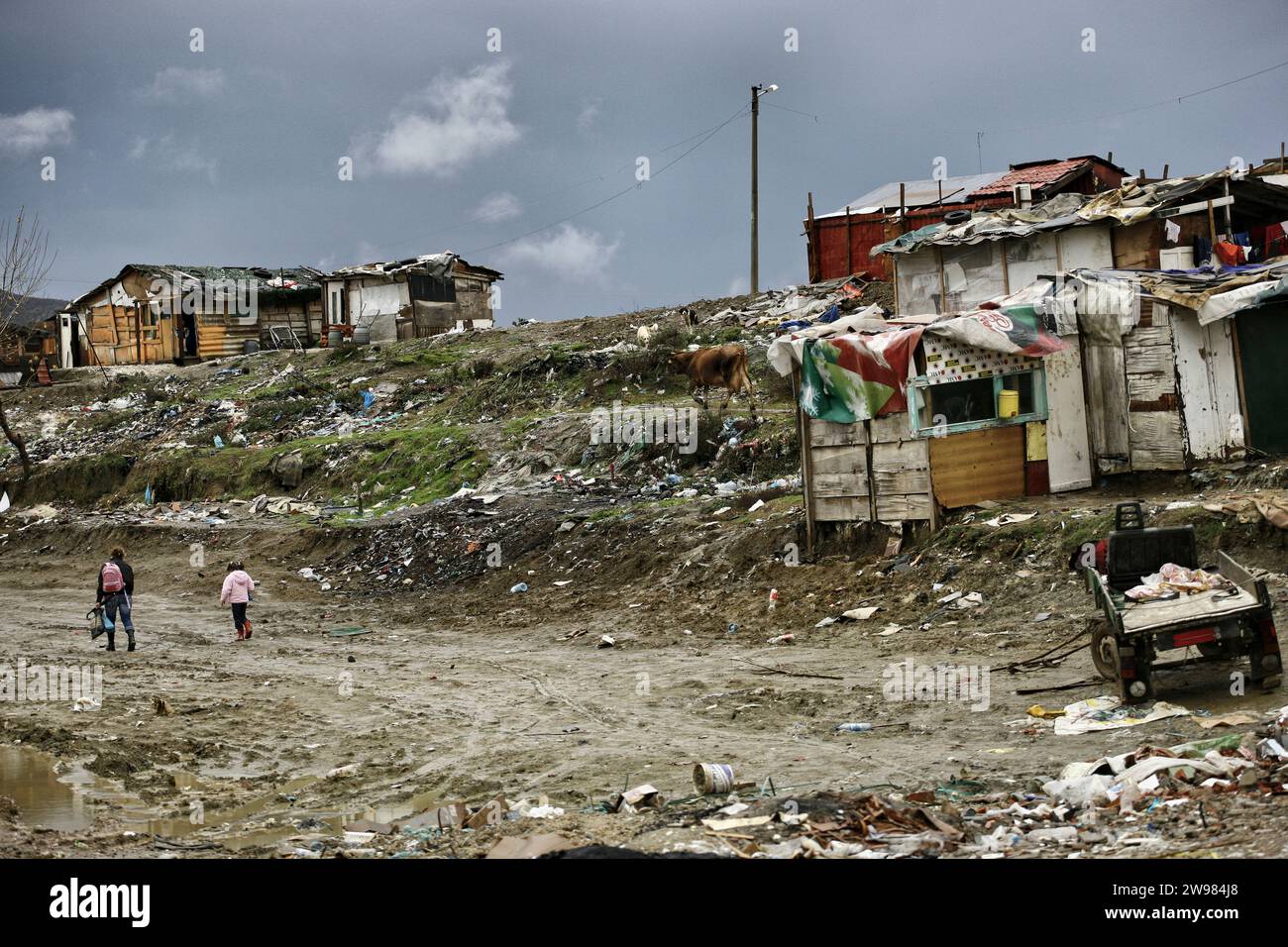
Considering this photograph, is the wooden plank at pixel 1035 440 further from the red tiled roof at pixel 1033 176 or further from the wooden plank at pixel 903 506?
the red tiled roof at pixel 1033 176

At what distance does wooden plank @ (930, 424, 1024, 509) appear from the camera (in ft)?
51.7

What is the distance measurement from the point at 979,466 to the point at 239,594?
996 cm

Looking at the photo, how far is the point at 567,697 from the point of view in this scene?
1240 centimetres

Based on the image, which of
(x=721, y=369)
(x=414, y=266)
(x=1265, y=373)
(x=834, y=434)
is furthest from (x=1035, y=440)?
(x=414, y=266)

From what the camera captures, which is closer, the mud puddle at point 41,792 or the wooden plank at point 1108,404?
the mud puddle at point 41,792

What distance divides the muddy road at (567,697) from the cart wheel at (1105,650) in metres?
0.44

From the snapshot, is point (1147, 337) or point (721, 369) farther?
point (721, 369)

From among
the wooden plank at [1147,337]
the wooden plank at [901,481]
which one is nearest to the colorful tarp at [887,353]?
the wooden plank at [901,481]

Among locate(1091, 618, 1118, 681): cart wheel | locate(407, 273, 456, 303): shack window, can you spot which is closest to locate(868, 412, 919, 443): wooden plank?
locate(1091, 618, 1118, 681): cart wheel

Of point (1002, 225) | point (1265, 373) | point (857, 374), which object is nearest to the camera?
point (1265, 373)

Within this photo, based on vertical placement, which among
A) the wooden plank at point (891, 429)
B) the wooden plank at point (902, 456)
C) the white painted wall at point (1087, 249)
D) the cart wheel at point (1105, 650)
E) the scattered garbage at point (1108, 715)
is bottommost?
the scattered garbage at point (1108, 715)

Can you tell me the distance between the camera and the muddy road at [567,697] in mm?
8320

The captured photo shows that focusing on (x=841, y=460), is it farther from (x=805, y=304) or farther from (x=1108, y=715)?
(x=805, y=304)
